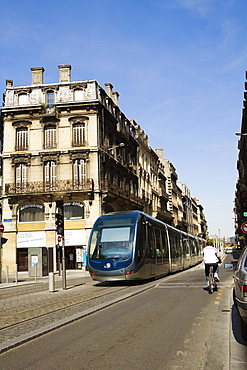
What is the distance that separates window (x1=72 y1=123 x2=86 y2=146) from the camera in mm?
38644

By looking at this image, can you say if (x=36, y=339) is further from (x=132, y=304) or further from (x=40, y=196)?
(x=40, y=196)

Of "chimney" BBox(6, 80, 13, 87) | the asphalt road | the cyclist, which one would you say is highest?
"chimney" BBox(6, 80, 13, 87)

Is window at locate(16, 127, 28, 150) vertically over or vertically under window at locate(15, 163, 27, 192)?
over

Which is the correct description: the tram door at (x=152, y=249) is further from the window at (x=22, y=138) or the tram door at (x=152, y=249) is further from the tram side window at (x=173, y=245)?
the window at (x=22, y=138)

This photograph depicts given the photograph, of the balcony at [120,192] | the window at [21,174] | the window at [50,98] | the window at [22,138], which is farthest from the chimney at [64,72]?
the balcony at [120,192]

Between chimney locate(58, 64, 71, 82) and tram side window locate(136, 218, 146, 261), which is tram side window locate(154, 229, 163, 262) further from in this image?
chimney locate(58, 64, 71, 82)

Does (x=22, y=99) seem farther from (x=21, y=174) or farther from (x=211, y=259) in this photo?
(x=211, y=259)

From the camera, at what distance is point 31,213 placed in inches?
1518

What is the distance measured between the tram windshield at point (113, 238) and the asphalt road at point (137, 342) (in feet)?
22.6

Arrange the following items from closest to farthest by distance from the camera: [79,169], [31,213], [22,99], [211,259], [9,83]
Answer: [211,259] < [79,169] < [31,213] < [22,99] < [9,83]

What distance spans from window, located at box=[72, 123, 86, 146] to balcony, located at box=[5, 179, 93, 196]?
3491 mm

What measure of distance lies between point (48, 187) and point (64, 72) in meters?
10.9

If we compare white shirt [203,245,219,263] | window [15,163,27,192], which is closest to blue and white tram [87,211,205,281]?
white shirt [203,245,219,263]

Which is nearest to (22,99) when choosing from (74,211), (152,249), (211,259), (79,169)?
(79,169)
